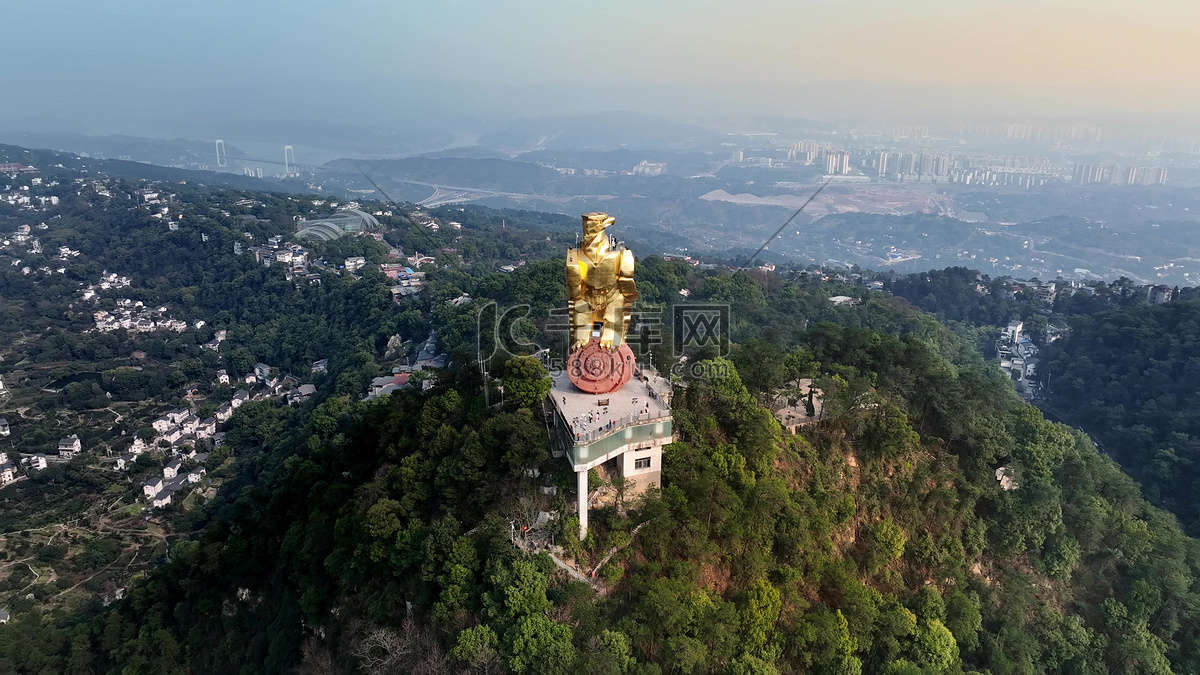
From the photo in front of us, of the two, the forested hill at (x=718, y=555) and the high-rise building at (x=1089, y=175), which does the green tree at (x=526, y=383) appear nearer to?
the forested hill at (x=718, y=555)

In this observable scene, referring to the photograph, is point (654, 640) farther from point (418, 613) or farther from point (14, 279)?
point (14, 279)

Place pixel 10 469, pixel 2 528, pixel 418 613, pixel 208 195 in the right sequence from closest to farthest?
pixel 418 613, pixel 2 528, pixel 10 469, pixel 208 195

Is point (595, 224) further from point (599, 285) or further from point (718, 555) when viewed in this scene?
point (718, 555)

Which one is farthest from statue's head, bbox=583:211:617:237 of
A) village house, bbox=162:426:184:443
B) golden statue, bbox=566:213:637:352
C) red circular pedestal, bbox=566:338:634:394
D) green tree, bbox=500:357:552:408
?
village house, bbox=162:426:184:443

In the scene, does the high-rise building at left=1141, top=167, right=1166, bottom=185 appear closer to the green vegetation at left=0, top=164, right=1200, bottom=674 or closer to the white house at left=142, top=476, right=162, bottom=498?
the green vegetation at left=0, top=164, right=1200, bottom=674

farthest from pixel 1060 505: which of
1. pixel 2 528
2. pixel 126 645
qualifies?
pixel 2 528

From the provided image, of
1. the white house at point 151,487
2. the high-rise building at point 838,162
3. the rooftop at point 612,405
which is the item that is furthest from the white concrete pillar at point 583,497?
the high-rise building at point 838,162
